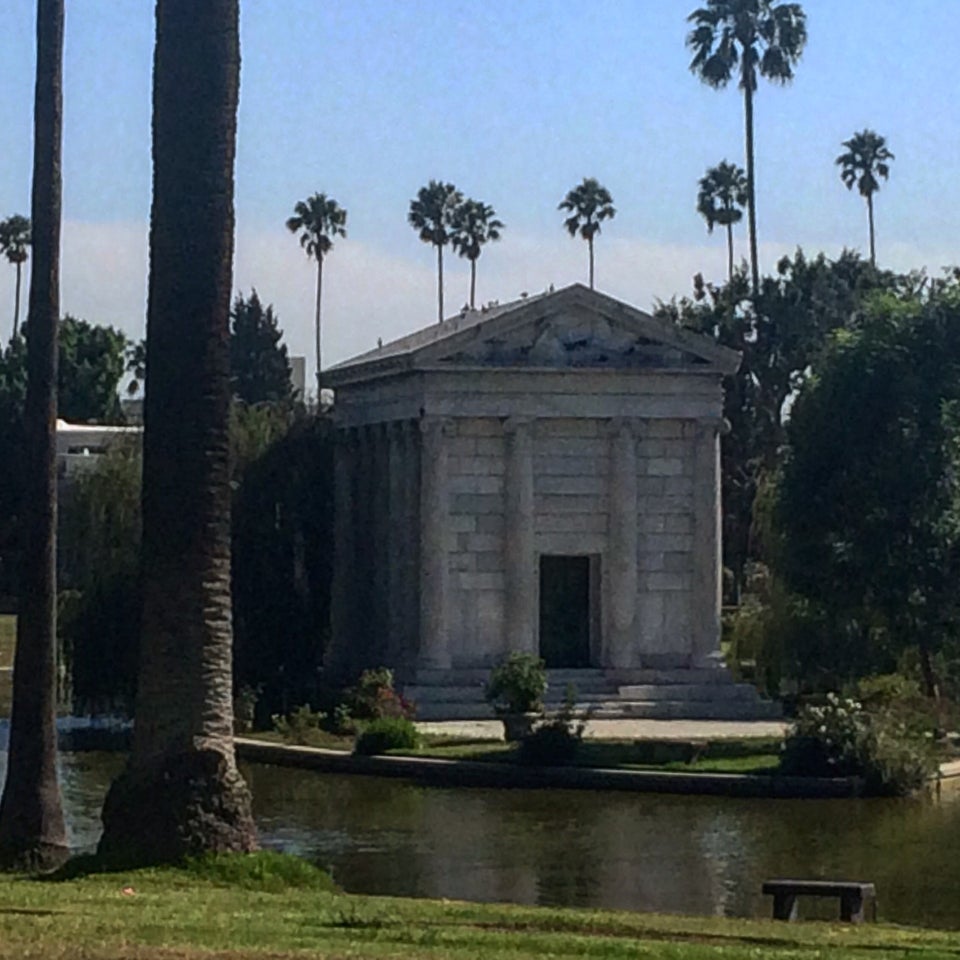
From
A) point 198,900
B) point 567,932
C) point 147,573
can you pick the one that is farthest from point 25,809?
point 567,932

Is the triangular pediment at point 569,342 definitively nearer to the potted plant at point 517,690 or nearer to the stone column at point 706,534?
the stone column at point 706,534

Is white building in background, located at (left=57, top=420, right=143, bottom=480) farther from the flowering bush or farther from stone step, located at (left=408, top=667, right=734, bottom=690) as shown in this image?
the flowering bush

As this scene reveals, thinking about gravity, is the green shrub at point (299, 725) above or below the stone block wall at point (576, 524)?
below

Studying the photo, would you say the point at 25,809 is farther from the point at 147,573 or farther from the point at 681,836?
the point at 681,836

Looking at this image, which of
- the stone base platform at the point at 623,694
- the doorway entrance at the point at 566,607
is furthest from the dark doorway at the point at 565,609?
the stone base platform at the point at 623,694

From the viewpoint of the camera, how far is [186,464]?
771 inches

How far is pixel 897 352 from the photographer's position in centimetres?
4588

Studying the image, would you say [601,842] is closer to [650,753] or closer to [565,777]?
[565,777]

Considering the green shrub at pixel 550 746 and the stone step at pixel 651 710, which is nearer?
the green shrub at pixel 550 746

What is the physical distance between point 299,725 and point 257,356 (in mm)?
63878

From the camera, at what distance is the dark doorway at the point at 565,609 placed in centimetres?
5412

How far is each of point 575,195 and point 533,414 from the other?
50.5m

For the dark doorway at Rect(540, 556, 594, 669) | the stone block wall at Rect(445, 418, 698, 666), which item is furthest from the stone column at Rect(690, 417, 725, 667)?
the dark doorway at Rect(540, 556, 594, 669)

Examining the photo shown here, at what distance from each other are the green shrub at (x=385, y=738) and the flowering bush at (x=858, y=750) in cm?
718
